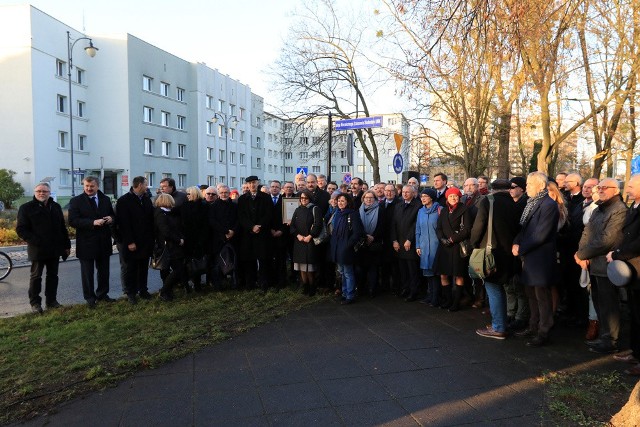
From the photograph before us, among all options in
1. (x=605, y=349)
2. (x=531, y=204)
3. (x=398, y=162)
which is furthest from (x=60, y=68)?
(x=605, y=349)

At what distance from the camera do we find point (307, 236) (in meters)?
7.87

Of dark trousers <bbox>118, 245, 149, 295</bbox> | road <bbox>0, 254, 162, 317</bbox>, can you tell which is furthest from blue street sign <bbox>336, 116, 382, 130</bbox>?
dark trousers <bbox>118, 245, 149, 295</bbox>

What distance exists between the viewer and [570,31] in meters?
8.03

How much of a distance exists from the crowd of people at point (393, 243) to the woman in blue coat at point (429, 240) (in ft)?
0.05

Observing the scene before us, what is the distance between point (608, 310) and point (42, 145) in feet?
122

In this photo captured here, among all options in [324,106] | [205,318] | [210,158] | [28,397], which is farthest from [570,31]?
[210,158]

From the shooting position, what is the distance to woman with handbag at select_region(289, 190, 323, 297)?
7860mm

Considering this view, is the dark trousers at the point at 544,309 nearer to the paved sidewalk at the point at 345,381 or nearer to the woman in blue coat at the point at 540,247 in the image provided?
the woman in blue coat at the point at 540,247

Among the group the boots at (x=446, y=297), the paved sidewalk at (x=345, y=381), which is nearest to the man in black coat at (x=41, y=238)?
the paved sidewalk at (x=345, y=381)

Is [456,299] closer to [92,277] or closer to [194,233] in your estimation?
[194,233]

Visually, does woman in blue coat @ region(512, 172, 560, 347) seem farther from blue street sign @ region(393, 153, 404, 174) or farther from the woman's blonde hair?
blue street sign @ region(393, 153, 404, 174)

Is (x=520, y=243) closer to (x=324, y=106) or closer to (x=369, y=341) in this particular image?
(x=369, y=341)

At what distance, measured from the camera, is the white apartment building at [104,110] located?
33.4 metres

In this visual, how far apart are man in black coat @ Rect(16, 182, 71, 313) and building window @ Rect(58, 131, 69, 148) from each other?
32.9 m
